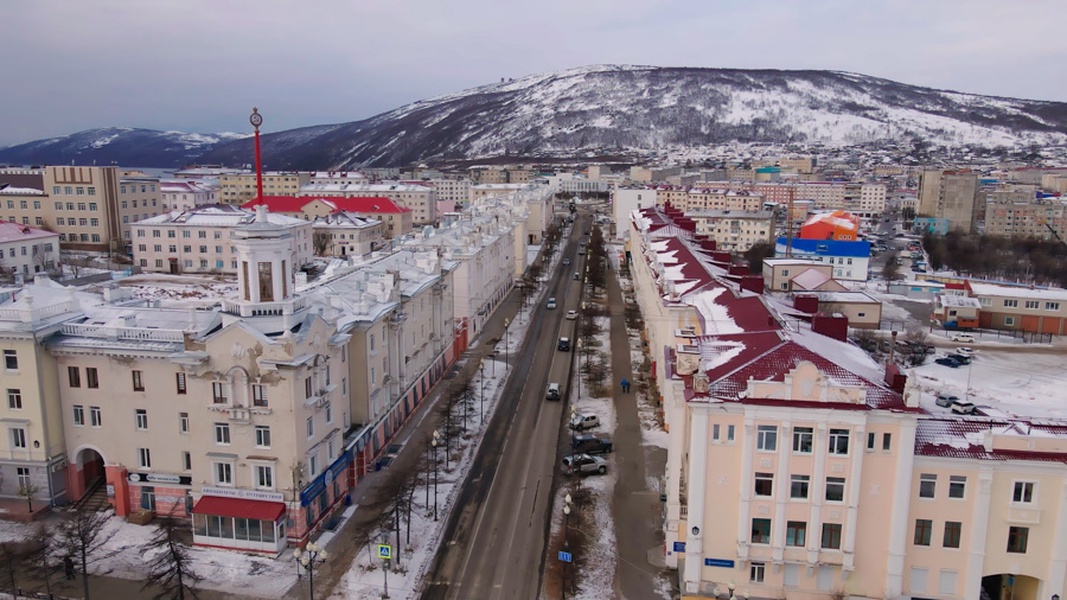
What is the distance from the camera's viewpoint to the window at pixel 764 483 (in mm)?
25031

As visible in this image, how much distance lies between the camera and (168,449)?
30266 millimetres

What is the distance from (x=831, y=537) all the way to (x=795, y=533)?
119cm

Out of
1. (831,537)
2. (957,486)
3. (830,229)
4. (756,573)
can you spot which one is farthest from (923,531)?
(830,229)

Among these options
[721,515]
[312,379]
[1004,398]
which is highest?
[312,379]

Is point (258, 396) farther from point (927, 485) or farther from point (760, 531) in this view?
point (927, 485)

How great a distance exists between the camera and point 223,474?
29.7m

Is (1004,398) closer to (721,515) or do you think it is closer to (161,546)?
(721,515)

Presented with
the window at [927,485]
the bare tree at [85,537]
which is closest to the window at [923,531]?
the window at [927,485]

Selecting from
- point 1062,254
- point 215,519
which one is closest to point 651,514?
point 215,519

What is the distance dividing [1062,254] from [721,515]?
117678 mm

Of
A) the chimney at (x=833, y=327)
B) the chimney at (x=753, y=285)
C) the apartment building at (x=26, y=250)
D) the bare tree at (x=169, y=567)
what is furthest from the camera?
the apartment building at (x=26, y=250)

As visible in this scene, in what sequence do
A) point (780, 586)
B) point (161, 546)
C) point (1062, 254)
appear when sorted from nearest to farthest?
point (780, 586), point (161, 546), point (1062, 254)

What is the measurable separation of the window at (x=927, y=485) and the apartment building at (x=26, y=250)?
84670mm

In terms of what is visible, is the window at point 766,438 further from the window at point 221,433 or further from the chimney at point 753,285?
the window at point 221,433
